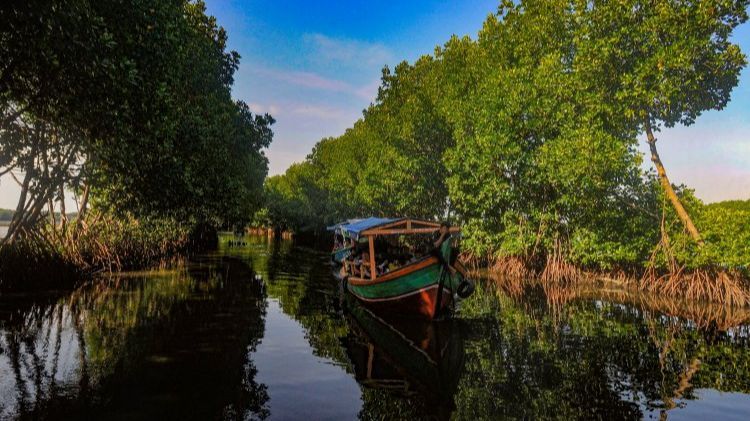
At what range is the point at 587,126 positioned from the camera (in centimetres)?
2350

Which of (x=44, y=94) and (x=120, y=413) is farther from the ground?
(x=44, y=94)

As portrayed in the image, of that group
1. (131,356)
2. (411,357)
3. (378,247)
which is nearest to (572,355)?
(411,357)

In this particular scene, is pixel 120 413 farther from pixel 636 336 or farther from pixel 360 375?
pixel 636 336

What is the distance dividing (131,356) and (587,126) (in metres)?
22.2

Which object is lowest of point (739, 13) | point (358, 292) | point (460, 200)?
point (358, 292)

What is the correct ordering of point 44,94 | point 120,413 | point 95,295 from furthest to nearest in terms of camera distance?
point 95,295, point 44,94, point 120,413

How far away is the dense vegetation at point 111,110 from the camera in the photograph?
1072cm

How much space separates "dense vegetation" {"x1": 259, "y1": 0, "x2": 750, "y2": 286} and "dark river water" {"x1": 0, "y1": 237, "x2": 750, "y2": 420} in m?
4.92

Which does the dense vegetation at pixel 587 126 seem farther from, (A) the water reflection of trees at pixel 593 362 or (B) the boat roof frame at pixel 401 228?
(B) the boat roof frame at pixel 401 228

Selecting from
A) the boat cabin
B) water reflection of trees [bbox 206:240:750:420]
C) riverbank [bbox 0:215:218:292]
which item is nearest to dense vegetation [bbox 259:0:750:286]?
water reflection of trees [bbox 206:240:750:420]

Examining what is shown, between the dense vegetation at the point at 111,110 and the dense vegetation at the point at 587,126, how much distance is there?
52.8 ft

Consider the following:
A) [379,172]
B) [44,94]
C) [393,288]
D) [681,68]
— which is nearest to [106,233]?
[44,94]

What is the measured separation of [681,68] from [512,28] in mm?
11817

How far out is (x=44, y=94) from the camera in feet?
42.5
